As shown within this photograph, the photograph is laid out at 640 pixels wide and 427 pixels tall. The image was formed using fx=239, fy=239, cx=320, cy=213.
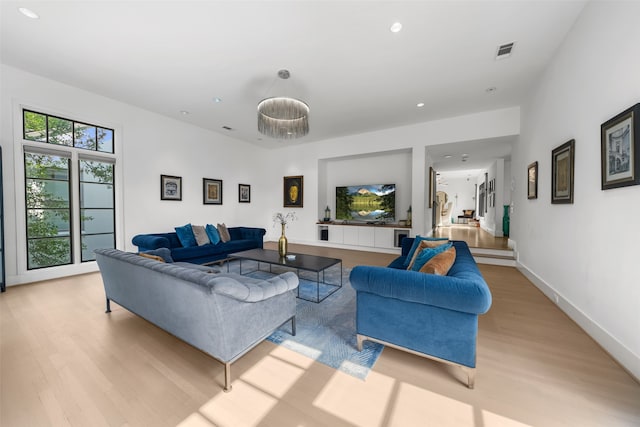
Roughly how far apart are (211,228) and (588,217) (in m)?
5.54

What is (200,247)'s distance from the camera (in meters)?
4.39

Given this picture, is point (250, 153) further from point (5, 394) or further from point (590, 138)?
point (590, 138)

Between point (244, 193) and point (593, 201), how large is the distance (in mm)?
7063

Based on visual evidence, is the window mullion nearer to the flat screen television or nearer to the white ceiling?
the white ceiling

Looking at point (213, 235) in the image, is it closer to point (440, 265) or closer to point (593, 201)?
point (440, 265)

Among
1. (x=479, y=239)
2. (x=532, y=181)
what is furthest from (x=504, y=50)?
(x=479, y=239)

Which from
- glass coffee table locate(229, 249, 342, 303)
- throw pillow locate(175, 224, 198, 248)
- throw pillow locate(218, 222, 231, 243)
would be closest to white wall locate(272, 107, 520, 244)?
throw pillow locate(218, 222, 231, 243)

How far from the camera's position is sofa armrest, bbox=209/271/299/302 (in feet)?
4.94

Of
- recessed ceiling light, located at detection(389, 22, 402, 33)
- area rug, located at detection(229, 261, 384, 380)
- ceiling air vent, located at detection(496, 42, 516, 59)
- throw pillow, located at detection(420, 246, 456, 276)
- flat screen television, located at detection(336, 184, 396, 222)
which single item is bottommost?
area rug, located at detection(229, 261, 384, 380)

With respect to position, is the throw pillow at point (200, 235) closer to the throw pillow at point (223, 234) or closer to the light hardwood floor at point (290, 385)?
the throw pillow at point (223, 234)

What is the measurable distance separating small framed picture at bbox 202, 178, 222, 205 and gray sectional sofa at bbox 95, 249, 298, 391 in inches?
162

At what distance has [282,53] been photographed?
120 inches

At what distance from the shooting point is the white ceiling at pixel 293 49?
94.7 inches

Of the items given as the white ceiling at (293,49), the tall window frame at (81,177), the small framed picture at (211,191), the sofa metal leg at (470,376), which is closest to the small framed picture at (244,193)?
the small framed picture at (211,191)
